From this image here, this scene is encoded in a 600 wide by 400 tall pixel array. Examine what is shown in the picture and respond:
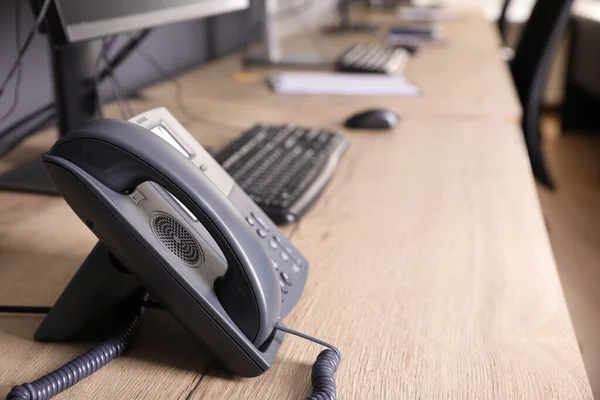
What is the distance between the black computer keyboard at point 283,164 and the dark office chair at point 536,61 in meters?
1.03

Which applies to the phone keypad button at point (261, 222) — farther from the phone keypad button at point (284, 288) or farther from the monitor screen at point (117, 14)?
the monitor screen at point (117, 14)

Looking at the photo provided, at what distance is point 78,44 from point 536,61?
4.59 feet

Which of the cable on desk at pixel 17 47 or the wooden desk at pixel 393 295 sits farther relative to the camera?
the cable on desk at pixel 17 47

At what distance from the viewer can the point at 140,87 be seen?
147cm

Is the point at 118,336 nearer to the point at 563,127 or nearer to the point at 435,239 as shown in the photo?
the point at 435,239

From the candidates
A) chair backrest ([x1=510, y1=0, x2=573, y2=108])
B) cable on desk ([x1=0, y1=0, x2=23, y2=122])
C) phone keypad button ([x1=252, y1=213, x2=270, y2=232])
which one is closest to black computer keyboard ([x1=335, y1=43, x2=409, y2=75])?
chair backrest ([x1=510, y1=0, x2=573, y2=108])

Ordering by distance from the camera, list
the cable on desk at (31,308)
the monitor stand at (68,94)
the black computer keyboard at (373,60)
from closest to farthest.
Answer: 1. the cable on desk at (31,308)
2. the monitor stand at (68,94)
3. the black computer keyboard at (373,60)

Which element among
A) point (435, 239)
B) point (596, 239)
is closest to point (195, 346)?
point (435, 239)

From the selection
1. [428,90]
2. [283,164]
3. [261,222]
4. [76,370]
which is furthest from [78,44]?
[428,90]

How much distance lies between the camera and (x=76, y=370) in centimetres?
45

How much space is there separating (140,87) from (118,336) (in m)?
1.07

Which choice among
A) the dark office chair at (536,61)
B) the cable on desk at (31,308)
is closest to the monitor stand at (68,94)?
the cable on desk at (31,308)

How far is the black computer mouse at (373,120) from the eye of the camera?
1104 millimetres

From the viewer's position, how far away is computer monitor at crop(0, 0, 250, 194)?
716 millimetres
